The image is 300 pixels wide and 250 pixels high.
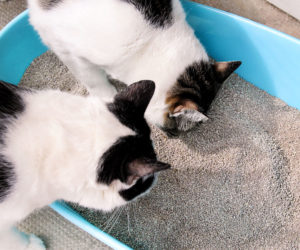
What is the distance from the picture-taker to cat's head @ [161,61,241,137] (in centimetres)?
107

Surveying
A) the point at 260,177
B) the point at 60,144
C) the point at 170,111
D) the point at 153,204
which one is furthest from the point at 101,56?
the point at 260,177

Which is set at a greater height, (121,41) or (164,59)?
(121,41)

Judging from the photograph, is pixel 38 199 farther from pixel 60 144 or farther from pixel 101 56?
pixel 101 56

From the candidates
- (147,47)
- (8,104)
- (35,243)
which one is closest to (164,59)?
(147,47)

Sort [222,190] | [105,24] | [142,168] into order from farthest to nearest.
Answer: [222,190]
[105,24]
[142,168]

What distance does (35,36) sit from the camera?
1517mm

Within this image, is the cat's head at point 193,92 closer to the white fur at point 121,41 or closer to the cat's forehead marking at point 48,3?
the white fur at point 121,41

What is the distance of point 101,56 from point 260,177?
959 millimetres

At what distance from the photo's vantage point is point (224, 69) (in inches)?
44.6

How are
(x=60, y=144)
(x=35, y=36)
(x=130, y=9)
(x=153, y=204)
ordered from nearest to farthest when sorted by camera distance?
(x=60, y=144), (x=130, y=9), (x=153, y=204), (x=35, y=36)

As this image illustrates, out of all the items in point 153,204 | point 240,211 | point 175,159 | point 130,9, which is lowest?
point 240,211

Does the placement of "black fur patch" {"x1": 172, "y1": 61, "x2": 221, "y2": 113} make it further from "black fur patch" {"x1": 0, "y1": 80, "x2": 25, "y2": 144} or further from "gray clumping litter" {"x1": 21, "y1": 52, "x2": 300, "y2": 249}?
"black fur patch" {"x1": 0, "y1": 80, "x2": 25, "y2": 144}

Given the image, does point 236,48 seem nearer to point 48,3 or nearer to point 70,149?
point 48,3

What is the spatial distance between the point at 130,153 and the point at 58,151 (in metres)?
0.20
